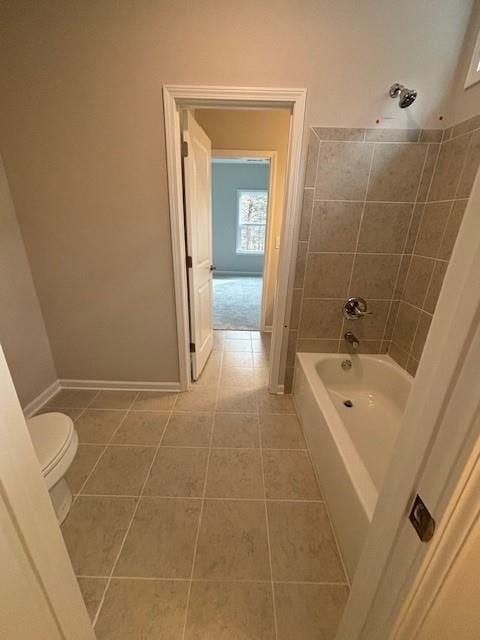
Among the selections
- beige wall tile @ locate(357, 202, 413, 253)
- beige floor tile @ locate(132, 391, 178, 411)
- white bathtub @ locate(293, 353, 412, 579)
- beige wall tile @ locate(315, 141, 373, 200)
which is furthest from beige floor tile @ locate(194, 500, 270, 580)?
beige wall tile @ locate(315, 141, 373, 200)

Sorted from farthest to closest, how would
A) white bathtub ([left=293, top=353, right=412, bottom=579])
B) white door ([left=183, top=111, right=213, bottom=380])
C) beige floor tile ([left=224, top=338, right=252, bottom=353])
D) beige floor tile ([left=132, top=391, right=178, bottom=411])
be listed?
beige floor tile ([left=224, top=338, right=252, bottom=353]), beige floor tile ([left=132, top=391, right=178, bottom=411]), white door ([left=183, top=111, right=213, bottom=380]), white bathtub ([left=293, top=353, right=412, bottom=579])

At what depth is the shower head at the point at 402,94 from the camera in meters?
1.41

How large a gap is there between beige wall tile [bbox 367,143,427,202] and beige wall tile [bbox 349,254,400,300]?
0.38 metres

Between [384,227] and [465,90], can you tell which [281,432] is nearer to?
[384,227]

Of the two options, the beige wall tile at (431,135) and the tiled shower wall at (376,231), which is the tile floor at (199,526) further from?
the beige wall tile at (431,135)

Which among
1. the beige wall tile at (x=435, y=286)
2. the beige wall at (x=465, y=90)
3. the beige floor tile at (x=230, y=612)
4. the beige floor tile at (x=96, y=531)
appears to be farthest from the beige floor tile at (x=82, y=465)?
the beige wall at (x=465, y=90)

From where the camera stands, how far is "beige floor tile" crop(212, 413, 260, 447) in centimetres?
171

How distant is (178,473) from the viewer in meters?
1.49

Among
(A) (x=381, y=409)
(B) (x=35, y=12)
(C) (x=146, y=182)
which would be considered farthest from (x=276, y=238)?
(B) (x=35, y=12)

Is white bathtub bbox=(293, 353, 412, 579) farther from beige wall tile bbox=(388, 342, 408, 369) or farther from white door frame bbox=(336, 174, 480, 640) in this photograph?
white door frame bbox=(336, 174, 480, 640)

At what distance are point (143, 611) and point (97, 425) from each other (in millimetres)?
1141

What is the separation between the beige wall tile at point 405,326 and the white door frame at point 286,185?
818mm

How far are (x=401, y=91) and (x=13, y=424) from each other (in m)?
2.21

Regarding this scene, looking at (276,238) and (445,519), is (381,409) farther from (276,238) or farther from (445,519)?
(276,238)
